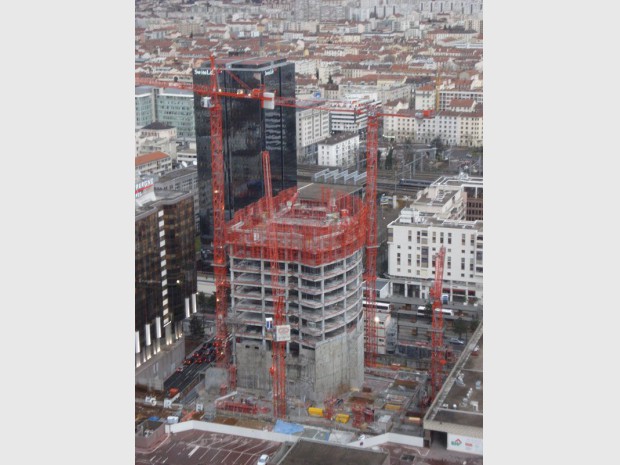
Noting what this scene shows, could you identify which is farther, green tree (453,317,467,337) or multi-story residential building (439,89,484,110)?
multi-story residential building (439,89,484,110)

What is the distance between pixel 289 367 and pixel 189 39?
5247 mm

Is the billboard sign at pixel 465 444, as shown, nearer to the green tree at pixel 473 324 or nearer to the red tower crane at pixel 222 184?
the red tower crane at pixel 222 184

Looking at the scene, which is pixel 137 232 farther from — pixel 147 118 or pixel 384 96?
pixel 384 96

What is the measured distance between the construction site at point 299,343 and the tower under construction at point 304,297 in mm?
13

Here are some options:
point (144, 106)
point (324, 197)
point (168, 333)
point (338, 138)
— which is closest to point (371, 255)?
point (324, 197)

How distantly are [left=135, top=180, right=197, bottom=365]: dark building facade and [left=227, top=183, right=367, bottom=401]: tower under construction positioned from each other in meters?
1.32

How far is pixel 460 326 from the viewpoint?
1608 cm

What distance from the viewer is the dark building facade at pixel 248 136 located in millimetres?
16625

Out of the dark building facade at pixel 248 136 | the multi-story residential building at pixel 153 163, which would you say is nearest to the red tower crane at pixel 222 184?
the dark building facade at pixel 248 136

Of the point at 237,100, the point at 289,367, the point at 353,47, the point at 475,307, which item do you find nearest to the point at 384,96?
the point at 353,47

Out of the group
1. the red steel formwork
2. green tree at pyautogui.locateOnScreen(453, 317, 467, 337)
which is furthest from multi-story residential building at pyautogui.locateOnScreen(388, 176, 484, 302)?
the red steel formwork

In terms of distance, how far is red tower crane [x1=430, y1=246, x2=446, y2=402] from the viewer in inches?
585

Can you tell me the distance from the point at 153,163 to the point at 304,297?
3784 mm

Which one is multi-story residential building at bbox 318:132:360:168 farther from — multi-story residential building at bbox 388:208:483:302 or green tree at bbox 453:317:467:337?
green tree at bbox 453:317:467:337
